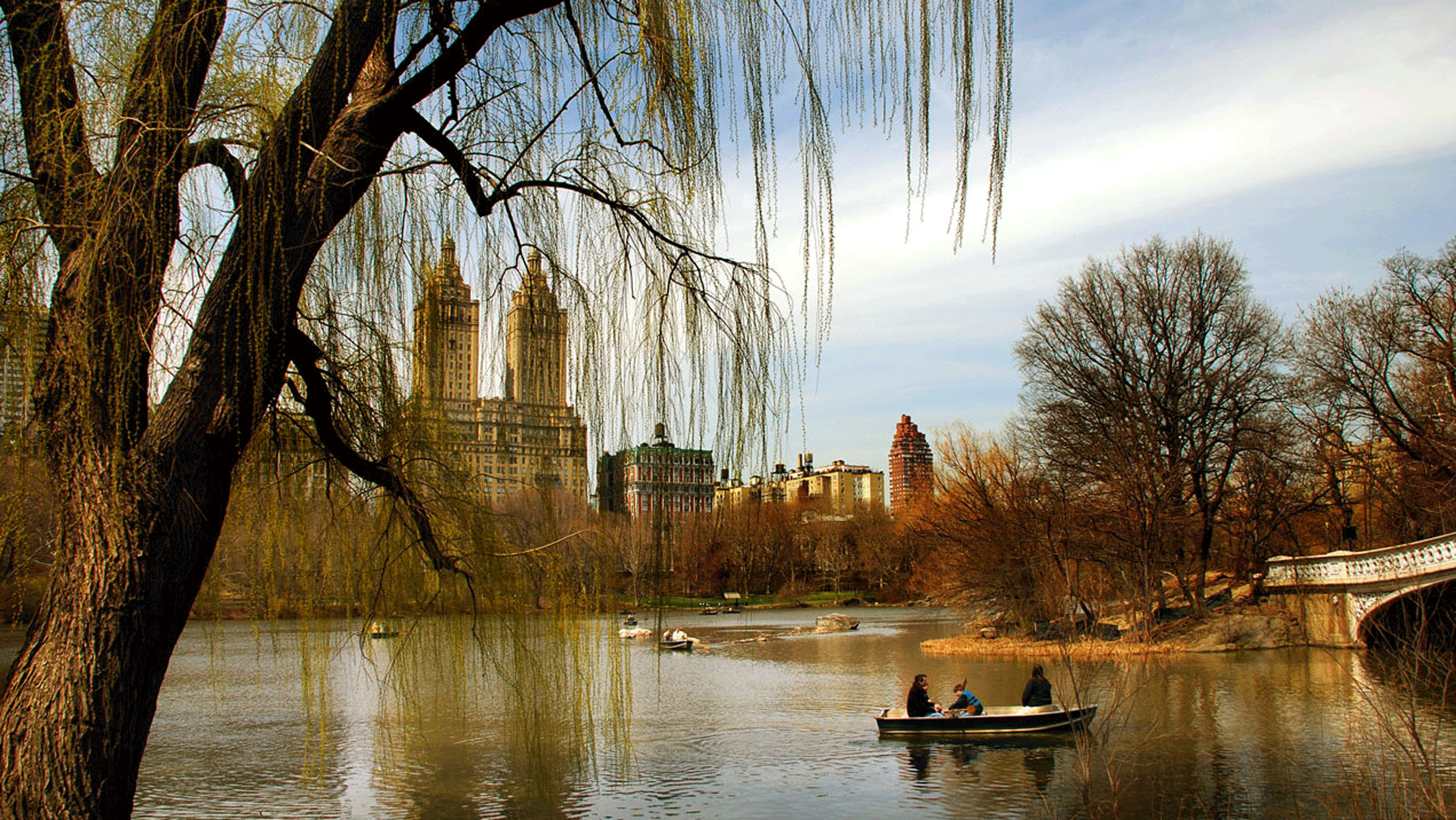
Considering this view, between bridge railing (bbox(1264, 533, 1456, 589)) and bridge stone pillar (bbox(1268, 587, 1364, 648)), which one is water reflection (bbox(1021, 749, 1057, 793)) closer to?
bridge railing (bbox(1264, 533, 1456, 589))

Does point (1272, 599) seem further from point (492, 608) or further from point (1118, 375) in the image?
point (492, 608)

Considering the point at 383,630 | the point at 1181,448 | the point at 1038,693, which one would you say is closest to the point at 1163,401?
the point at 1181,448

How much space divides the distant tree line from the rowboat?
1120 centimetres

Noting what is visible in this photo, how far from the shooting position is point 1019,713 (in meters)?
14.8

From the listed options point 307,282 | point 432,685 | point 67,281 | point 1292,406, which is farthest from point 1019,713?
point 1292,406

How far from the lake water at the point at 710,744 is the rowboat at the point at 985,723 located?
261mm

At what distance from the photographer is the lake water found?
509cm

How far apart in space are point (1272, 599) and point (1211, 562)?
4748 mm

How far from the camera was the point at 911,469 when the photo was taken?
44.7m

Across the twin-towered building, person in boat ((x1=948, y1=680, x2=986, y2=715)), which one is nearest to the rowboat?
person in boat ((x1=948, y1=680, x2=986, y2=715))

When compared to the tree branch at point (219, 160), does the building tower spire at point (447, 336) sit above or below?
below

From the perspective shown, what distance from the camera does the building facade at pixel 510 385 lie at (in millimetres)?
4574

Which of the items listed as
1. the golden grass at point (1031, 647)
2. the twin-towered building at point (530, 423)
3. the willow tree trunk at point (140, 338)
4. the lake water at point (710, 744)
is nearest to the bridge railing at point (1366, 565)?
the lake water at point (710, 744)

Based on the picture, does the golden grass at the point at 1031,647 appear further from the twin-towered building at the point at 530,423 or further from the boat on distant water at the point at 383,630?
the twin-towered building at the point at 530,423
